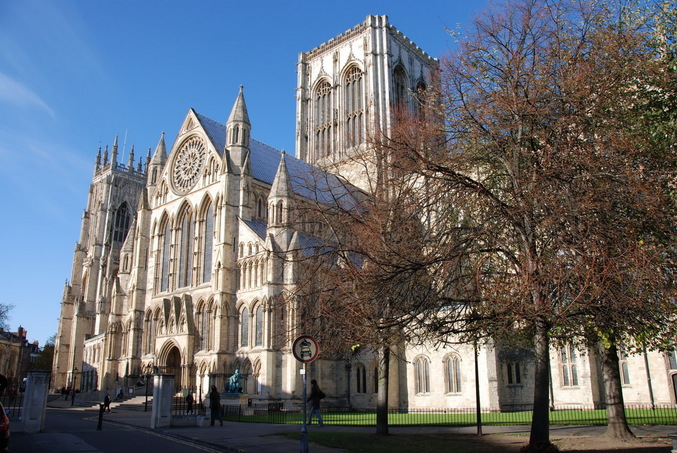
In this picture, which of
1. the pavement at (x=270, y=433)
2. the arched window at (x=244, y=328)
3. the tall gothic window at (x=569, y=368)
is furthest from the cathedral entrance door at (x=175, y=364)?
the tall gothic window at (x=569, y=368)

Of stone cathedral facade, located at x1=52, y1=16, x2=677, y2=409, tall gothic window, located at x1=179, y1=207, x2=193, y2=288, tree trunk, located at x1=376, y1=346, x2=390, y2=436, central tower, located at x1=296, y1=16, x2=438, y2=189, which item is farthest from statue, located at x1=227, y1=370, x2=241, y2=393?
central tower, located at x1=296, y1=16, x2=438, y2=189

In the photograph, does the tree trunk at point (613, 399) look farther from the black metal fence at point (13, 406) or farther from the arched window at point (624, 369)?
the black metal fence at point (13, 406)

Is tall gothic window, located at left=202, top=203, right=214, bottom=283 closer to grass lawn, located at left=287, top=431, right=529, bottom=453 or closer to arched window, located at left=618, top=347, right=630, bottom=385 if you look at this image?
grass lawn, located at left=287, top=431, right=529, bottom=453

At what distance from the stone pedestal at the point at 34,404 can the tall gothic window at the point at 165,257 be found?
2033cm

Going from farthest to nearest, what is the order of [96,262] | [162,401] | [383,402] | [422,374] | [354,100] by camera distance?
[96,262]
[354,100]
[422,374]
[162,401]
[383,402]

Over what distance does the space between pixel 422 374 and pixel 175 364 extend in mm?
17025

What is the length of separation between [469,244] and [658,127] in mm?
5661

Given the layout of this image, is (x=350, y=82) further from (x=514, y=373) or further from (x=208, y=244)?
(x=514, y=373)

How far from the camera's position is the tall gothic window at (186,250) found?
37.9m

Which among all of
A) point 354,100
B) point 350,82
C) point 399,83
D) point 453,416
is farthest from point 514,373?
point 350,82

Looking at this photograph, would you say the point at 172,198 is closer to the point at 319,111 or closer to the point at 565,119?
the point at 319,111

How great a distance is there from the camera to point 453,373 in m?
27.9

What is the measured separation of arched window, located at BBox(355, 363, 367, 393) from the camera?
3284 cm

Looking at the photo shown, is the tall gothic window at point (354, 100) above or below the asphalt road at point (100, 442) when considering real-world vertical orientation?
above
